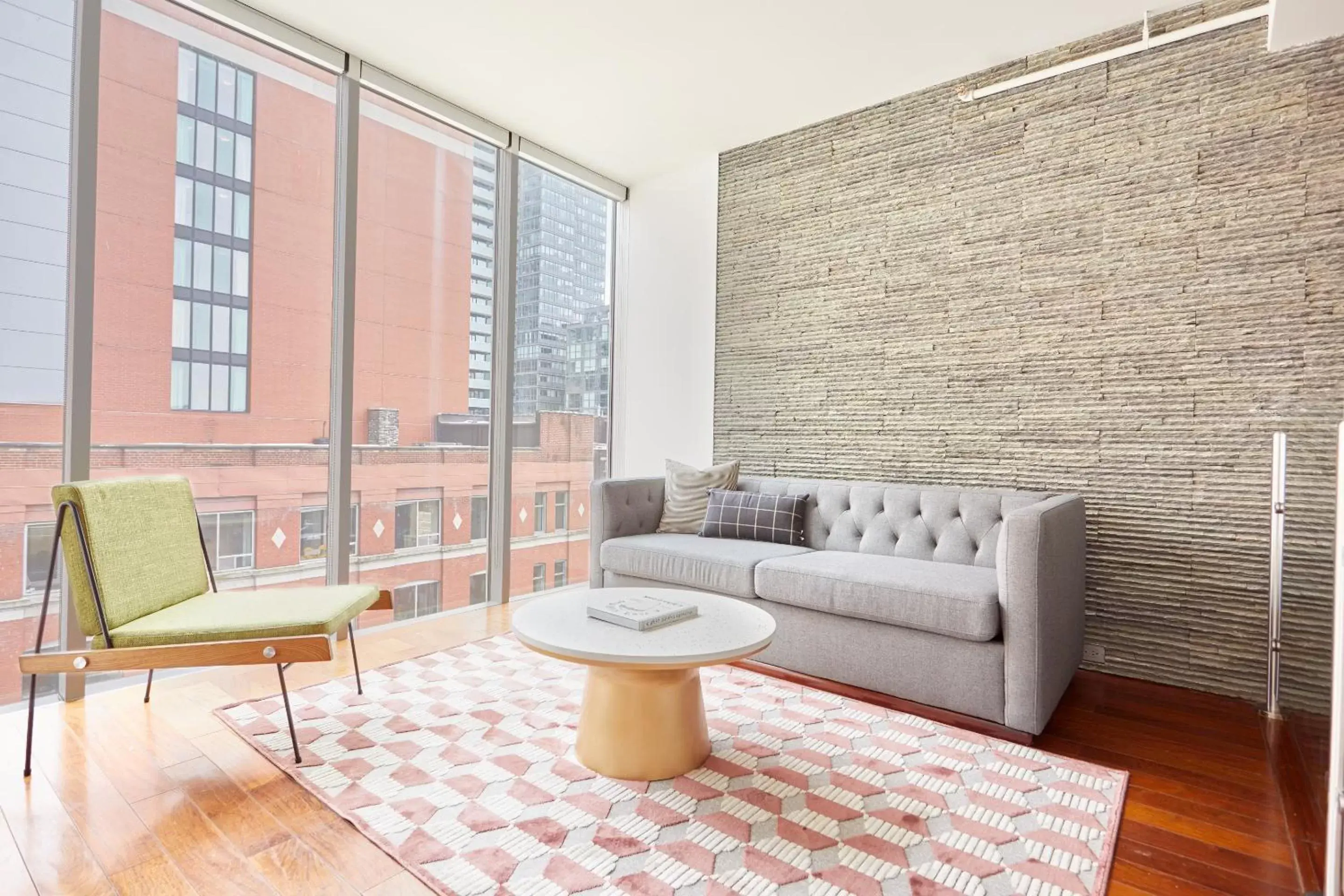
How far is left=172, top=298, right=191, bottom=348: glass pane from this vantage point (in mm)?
2795

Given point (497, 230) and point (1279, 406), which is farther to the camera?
point (497, 230)

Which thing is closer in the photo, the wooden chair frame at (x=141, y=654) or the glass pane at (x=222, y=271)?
the wooden chair frame at (x=141, y=654)

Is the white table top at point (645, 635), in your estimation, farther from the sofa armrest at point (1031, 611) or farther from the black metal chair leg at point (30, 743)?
the black metal chair leg at point (30, 743)

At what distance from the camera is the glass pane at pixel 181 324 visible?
2.79 meters

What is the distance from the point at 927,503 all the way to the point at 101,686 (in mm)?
3502

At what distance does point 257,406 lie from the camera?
9.98ft

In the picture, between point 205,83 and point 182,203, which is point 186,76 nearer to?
point 205,83

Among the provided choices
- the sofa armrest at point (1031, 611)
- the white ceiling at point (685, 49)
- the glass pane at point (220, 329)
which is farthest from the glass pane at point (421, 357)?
the sofa armrest at point (1031, 611)

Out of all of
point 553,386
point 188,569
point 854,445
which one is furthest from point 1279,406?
point 188,569

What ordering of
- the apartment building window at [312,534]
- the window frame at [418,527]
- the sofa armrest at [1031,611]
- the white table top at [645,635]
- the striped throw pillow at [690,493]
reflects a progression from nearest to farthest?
the white table top at [645,635] < the sofa armrest at [1031,611] < the apartment building window at [312,534] < the window frame at [418,527] < the striped throw pillow at [690,493]

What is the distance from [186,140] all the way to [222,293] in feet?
2.02

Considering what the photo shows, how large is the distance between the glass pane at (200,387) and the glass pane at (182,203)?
593 millimetres

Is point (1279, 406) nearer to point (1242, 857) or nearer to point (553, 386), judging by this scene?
point (1242, 857)

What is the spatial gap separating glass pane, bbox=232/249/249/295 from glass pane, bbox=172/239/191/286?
17cm
